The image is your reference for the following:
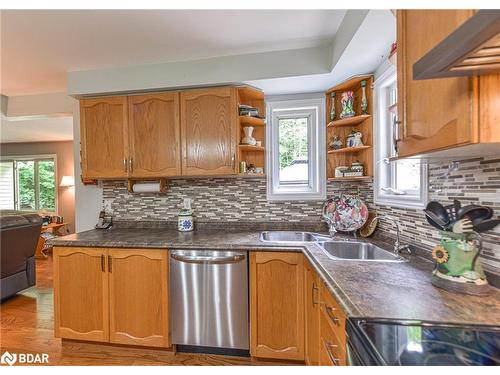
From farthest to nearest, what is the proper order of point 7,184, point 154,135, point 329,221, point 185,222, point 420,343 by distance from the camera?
point 7,184 → point 185,222 → point 154,135 → point 329,221 → point 420,343

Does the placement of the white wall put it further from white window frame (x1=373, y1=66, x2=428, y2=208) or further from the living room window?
the living room window

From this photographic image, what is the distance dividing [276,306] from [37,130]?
5.29m

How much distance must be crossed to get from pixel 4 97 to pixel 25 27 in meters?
1.66

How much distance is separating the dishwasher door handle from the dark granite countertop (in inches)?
2.4

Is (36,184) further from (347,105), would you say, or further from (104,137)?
(347,105)

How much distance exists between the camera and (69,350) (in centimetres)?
194

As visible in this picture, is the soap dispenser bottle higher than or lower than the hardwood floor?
higher

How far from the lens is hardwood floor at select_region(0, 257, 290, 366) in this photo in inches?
71.4

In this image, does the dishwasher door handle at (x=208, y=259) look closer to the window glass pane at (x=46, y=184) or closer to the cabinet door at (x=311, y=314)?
the cabinet door at (x=311, y=314)

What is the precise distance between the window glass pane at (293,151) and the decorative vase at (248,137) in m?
0.32

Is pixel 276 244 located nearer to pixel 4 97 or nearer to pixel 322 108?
pixel 322 108

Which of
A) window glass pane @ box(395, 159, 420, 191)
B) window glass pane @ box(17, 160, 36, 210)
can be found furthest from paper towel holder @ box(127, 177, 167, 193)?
window glass pane @ box(17, 160, 36, 210)

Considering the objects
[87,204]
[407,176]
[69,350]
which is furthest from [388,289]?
[87,204]

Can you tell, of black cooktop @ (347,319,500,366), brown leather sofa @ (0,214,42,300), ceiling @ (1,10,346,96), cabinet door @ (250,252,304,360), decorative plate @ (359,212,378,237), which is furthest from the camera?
brown leather sofa @ (0,214,42,300)
